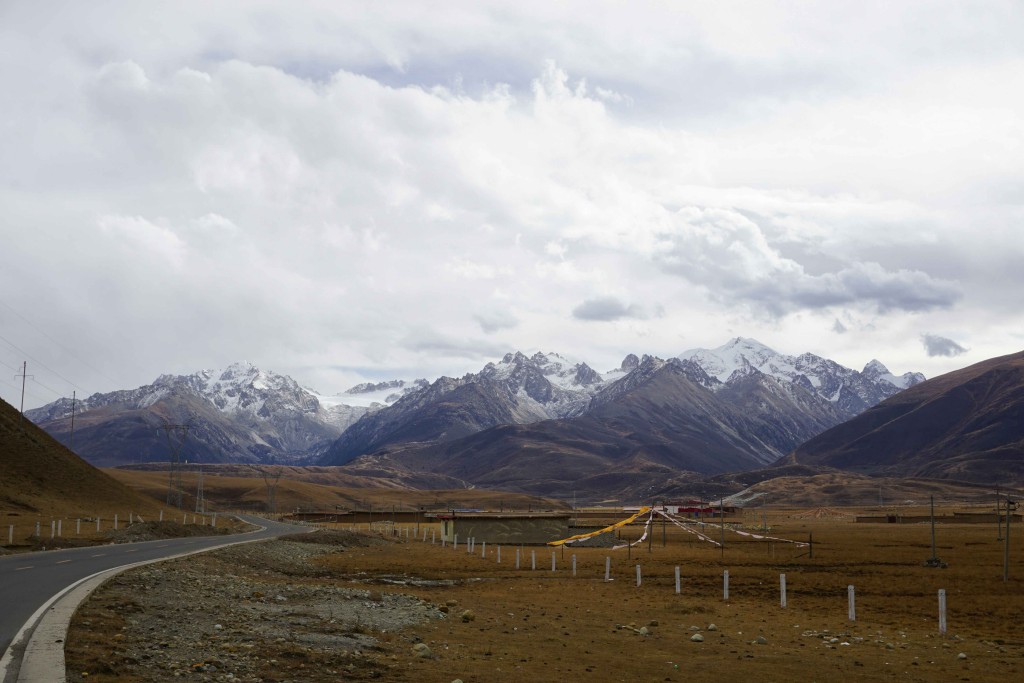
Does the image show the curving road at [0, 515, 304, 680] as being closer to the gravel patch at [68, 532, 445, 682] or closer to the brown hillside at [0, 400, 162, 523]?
the gravel patch at [68, 532, 445, 682]

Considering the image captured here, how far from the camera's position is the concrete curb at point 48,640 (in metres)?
14.4

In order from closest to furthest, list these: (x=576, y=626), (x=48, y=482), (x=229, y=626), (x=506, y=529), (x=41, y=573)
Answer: (x=229, y=626) < (x=576, y=626) < (x=41, y=573) < (x=506, y=529) < (x=48, y=482)

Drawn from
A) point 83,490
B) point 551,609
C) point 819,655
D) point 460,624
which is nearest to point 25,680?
point 460,624

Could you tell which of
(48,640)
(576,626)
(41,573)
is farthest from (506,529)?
(48,640)

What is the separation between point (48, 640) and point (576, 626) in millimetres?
16380

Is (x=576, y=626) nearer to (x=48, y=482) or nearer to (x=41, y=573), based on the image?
(x=41, y=573)

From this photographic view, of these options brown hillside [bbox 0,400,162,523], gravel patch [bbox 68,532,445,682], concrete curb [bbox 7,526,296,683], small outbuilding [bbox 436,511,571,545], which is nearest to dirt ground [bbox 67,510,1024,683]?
gravel patch [bbox 68,532,445,682]

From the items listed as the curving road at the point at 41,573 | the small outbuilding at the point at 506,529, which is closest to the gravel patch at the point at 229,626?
the curving road at the point at 41,573

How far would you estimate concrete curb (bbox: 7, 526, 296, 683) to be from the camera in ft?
47.2

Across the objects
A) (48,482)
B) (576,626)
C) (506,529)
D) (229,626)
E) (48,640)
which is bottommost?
(506,529)

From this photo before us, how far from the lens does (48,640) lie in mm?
16953

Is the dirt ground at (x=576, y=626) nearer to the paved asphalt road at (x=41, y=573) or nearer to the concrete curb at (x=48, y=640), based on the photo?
the concrete curb at (x=48, y=640)

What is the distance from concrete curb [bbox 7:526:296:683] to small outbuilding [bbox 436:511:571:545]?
5915cm

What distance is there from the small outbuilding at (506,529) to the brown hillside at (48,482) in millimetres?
36268
